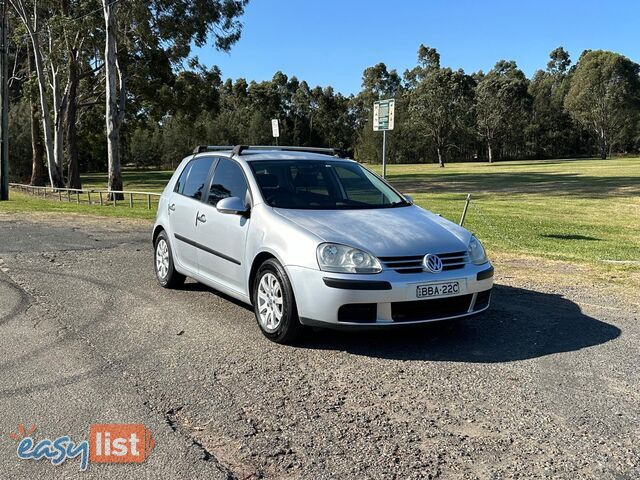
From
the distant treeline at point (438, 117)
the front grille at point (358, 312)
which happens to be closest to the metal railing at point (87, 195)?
the front grille at point (358, 312)

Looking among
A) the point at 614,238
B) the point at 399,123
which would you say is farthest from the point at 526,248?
the point at 399,123

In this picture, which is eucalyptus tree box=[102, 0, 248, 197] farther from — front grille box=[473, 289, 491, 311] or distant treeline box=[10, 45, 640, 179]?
distant treeline box=[10, 45, 640, 179]

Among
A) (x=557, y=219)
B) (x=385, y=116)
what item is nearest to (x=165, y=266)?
(x=385, y=116)

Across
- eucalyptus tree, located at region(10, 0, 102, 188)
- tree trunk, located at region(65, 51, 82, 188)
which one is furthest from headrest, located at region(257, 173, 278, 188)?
tree trunk, located at region(65, 51, 82, 188)

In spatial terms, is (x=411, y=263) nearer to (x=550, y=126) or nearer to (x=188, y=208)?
(x=188, y=208)

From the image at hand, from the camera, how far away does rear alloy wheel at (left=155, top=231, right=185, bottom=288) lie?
277 inches

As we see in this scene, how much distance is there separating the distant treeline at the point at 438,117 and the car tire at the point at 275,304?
57855 millimetres

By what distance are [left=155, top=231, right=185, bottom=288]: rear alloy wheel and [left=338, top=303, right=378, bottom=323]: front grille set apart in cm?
293

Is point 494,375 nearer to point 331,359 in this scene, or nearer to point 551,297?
point 331,359

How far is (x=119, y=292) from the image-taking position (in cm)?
699

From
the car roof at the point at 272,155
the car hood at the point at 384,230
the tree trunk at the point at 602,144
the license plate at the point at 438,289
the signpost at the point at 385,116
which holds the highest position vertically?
the tree trunk at the point at 602,144

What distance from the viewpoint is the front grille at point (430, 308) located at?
15.6 ft

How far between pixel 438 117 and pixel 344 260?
223 ft

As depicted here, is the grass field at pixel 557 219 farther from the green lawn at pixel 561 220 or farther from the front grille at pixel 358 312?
the front grille at pixel 358 312
